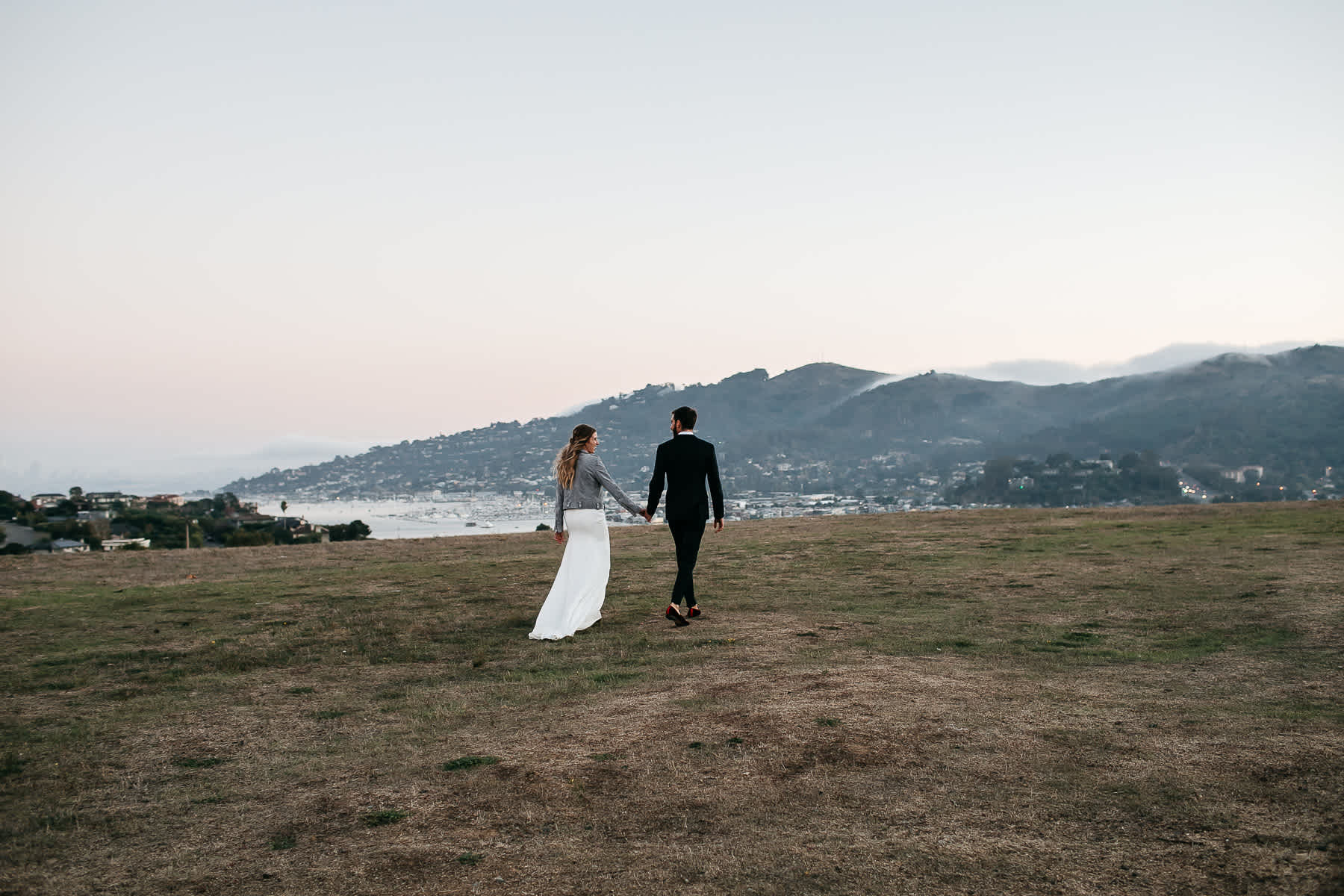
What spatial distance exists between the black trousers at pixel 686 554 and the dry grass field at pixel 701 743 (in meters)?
0.50

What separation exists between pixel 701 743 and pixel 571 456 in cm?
648

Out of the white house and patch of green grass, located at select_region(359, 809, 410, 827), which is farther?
the white house

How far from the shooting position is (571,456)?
12.2 m

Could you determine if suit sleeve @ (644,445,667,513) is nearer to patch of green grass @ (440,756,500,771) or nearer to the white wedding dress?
the white wedding dress

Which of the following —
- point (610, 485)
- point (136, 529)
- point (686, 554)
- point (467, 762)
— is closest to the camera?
point (467, 762)

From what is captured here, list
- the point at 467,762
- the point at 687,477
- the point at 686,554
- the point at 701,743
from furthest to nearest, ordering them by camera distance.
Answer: the point at 687,477
the point at 686,554
the point at 701,743
the point at 467,762

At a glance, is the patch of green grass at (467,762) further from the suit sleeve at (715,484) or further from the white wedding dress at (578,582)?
the suit sleeve at (715,484)

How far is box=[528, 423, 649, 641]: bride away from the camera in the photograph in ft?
38.0

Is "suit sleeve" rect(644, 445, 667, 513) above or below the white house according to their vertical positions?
above

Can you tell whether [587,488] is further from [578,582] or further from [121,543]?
[121,543]

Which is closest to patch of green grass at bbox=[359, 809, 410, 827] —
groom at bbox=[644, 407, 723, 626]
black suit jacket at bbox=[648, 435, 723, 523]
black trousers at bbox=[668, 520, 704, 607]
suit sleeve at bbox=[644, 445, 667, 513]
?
black trousers at bbox=[668, 520, 704, 607]

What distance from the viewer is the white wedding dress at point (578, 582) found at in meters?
11.3

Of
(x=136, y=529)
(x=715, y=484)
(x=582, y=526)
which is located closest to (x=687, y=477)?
(x=715, y=484)

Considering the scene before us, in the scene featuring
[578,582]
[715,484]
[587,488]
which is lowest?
[578,582]
